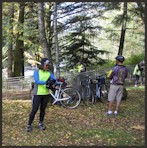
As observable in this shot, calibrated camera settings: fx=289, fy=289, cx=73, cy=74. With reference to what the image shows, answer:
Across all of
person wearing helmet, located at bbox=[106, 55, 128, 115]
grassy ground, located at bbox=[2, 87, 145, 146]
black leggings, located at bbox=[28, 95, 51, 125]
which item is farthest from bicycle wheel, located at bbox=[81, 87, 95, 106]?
black leggings, located at bbox=[28, 95, 51, 125]

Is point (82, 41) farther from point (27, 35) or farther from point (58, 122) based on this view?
point (58, 122)

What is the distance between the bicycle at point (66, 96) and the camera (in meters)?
9.04

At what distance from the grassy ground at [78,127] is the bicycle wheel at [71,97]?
0.69ft

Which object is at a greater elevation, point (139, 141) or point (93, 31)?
point (93, 31)

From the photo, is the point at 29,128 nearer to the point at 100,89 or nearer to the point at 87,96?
the point at 87,96

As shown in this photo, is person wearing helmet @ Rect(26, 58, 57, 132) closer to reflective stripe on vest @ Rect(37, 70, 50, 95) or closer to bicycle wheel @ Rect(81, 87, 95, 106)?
reflective stripe on vest @ Rect(37, 70, 50, 95)

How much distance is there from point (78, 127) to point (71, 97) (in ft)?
7.72

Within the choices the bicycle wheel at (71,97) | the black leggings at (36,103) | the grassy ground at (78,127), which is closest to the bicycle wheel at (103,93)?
the grassy ground at (78,127)

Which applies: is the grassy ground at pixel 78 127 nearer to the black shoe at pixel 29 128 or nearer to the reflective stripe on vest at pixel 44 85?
the black shoe at pixel 29 128

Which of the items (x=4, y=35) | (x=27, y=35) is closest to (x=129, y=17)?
(x=27, y=35)

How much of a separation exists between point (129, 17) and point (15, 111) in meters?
11.9

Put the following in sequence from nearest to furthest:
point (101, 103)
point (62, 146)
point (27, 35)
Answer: point (62, 146) < point (101, 103) < point (27, 35)

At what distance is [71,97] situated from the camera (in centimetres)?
932

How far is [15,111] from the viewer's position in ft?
28.6
